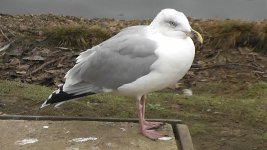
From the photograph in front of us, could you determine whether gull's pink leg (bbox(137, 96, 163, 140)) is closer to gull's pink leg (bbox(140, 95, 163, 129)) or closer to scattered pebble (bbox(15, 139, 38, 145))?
gull's pink leg (bbox(140, 95, 163, 129))

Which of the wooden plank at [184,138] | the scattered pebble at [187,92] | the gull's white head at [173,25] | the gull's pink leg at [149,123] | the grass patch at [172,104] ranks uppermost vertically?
the gull's white head at [173,25]

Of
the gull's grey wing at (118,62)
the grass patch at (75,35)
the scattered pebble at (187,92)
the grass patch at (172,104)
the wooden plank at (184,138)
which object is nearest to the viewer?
the gull's grey wing at (118,62)

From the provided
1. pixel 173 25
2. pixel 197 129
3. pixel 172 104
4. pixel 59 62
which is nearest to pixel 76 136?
pixel 173 25

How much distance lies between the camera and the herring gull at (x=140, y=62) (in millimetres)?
3879

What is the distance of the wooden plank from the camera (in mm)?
4094

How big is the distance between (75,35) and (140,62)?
3516 mm

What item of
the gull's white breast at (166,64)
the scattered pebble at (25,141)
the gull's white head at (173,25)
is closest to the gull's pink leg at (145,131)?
the gull's white breast at (166,64)

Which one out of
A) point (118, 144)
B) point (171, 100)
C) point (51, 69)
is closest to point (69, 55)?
point (51, 69)

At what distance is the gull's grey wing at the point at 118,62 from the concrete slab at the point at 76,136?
1.07 ft

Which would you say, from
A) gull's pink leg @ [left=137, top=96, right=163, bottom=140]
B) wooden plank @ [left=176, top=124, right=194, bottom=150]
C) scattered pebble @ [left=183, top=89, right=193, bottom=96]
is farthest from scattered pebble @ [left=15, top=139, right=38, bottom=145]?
scattered pebble @ [left=183, top=89, right=193, bottom=96]

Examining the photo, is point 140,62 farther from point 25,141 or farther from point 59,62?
point 59,62

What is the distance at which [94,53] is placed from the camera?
4172 mm

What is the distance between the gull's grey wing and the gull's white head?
12 cm

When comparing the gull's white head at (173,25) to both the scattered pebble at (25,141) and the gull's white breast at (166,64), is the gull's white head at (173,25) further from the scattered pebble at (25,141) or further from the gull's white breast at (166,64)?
the scattered pebble at (25,141)
